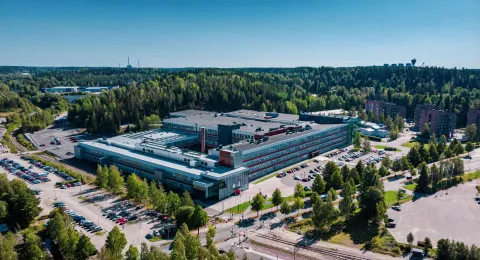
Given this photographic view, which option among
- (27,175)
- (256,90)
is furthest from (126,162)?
(256,90)

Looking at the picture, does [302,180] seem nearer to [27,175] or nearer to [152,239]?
[152,239]

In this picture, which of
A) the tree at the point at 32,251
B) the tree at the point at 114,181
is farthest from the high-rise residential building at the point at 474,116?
the tree at the point at 32,251

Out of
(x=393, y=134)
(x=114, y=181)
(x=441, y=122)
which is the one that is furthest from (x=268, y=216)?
(x=441, y=122)

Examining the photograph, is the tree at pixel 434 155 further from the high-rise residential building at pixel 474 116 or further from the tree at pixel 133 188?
the tree at pixel 133 188

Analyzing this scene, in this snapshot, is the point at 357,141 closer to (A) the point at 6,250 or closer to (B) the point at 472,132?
(B) the point at 472,132

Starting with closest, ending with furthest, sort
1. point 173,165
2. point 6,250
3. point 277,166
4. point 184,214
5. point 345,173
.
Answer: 1. point 6,250
2. point 184,214
3. point 345,173
4. point 173,165
5. point 277,166

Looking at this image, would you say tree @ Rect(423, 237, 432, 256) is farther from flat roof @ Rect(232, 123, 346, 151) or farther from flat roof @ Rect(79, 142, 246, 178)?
flat roof @ Rect(232, 123, 346, 151)
